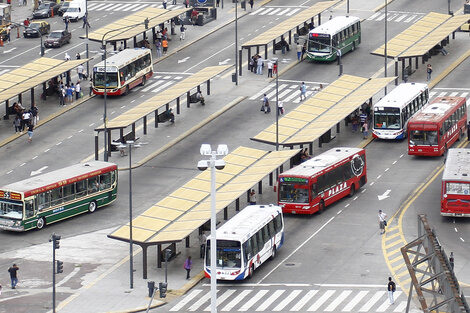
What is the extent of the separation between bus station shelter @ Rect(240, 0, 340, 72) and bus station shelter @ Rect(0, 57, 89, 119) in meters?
17.1

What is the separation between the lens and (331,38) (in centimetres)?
13862

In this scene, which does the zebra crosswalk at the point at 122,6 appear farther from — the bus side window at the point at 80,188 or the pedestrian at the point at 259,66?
the bus side window at the point at 80,188

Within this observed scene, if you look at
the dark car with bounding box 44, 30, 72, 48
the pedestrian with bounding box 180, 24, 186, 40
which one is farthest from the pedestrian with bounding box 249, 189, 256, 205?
the dark car with bounding box 44, 30, 72, 48

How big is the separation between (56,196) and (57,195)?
11 centimetres

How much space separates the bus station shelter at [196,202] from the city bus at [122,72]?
26.2 m

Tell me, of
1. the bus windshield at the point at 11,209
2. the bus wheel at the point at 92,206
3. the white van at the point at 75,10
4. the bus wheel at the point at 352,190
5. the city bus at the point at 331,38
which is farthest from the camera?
the white van at the point at 75,10

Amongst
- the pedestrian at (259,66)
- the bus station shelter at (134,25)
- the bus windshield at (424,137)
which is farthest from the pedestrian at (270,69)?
the bus windshield at (424,137)

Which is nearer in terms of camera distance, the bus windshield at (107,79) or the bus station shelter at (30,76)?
the bus station shelter at (30,76)

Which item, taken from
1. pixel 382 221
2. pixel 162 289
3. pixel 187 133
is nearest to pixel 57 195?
pixel 162 289

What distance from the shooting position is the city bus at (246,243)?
88.4 meters

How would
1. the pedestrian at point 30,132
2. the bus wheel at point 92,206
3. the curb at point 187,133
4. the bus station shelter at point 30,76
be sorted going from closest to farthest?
the bus wheel at point 92,206 < the curb at point 187,133 < the pedestrian at point 30,132 < the bus station shelter at point 30,76

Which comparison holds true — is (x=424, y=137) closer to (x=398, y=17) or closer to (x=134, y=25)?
(x=134, y=25)

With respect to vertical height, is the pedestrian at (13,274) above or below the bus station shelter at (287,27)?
below

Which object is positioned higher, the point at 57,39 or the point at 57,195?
the point at 57,39
